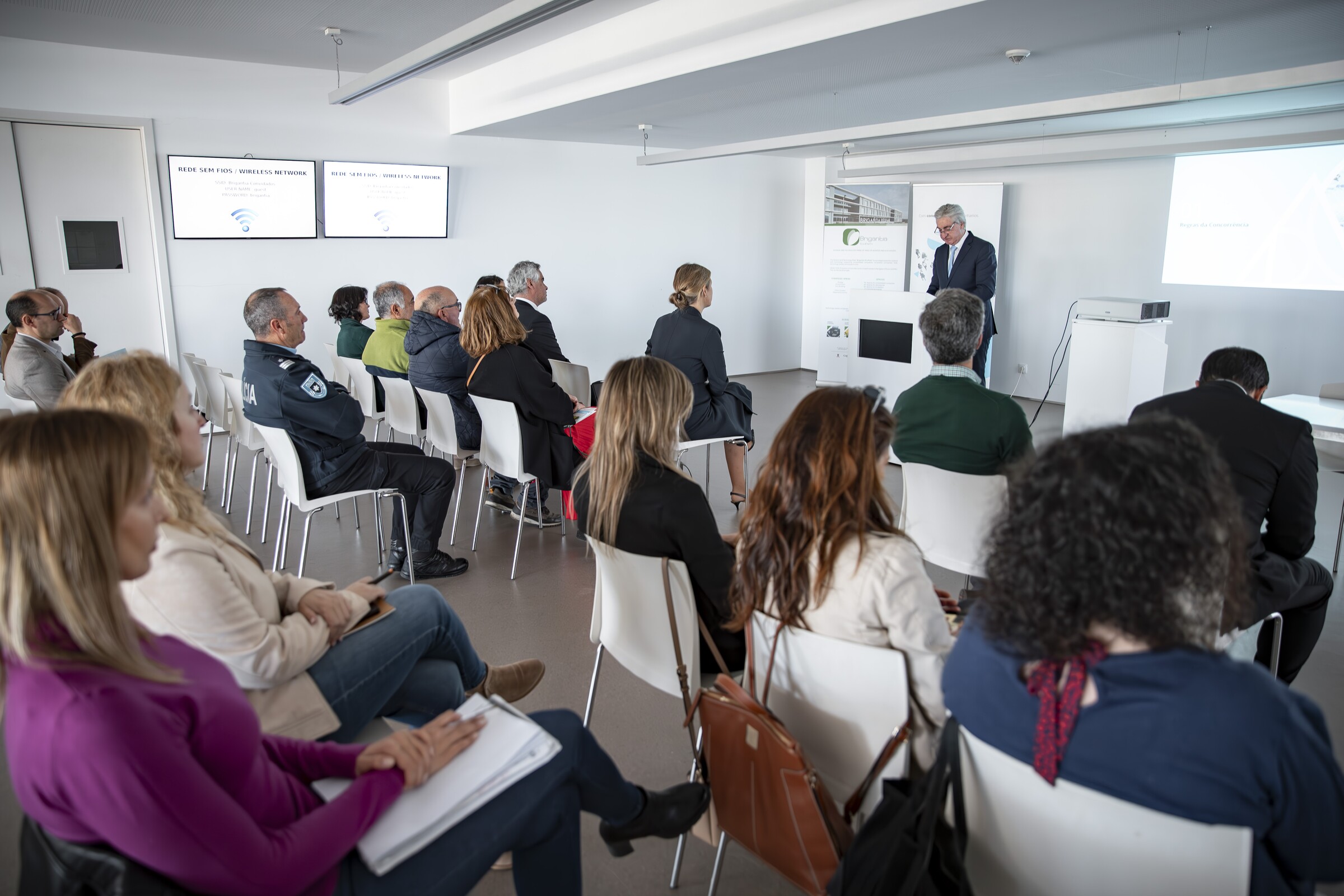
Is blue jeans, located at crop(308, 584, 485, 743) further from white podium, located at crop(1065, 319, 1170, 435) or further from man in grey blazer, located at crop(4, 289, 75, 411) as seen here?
white podium, located at crop(1065, 319, 1170, 435)

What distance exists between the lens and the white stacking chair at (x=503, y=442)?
387 centimetres

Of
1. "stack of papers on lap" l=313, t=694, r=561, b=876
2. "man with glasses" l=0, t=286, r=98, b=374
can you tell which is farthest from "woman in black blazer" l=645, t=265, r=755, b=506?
"man with glasses" l=0, t=286, r=98, b=374

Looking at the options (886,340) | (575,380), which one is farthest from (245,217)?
(886,340)

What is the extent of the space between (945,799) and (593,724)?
1.59 m

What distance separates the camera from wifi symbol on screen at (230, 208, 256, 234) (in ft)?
21.8

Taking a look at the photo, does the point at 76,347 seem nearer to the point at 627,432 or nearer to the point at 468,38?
the point at 468,38

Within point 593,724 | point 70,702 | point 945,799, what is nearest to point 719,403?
point 593,724

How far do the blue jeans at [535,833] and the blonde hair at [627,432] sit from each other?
64 centimetres

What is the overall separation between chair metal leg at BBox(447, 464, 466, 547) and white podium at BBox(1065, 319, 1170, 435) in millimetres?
3899

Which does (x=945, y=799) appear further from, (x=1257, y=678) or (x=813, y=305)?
(x=813, y=305)

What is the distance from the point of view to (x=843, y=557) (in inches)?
64.0

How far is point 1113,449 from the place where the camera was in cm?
111

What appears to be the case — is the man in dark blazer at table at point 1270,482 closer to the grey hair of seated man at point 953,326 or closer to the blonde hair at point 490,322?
the grey hair of seated man at point 953,326

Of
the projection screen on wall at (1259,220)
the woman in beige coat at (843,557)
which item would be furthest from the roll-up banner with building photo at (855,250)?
the woman in beige coat at (843,557)
